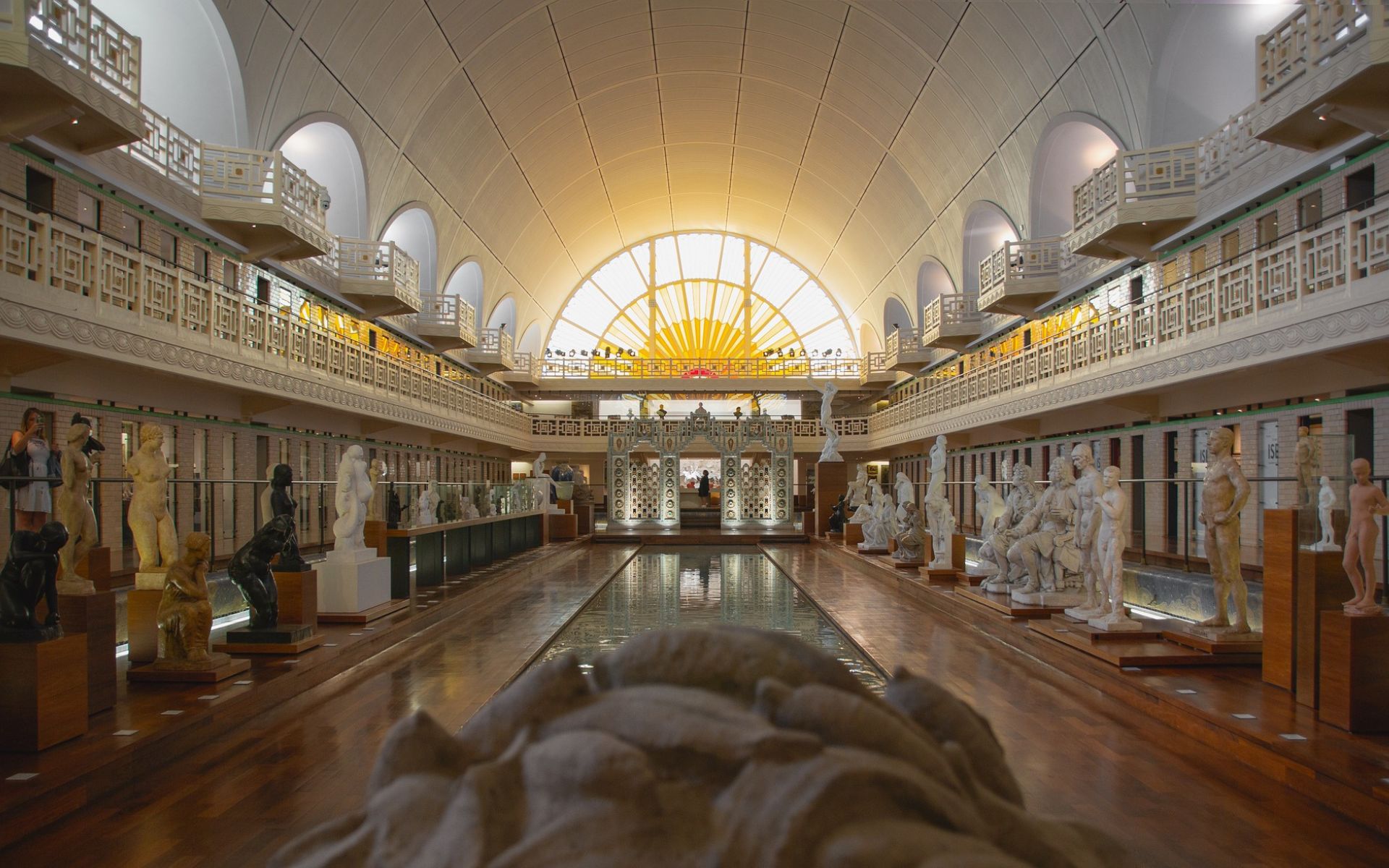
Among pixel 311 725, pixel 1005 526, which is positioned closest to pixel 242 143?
pixel 311 725

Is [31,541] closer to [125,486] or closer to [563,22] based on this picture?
[125,486]

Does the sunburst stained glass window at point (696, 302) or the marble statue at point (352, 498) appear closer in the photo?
the marble statue at point (352, 498)

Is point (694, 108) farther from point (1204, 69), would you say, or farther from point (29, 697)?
point (29, 697)

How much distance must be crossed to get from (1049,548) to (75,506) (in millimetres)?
9478

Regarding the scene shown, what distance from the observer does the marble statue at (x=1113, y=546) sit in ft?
25.0

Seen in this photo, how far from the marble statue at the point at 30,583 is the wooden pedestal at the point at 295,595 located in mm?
2705

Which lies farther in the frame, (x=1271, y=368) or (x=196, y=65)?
(x=196, y=65)

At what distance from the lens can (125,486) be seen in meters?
8.50

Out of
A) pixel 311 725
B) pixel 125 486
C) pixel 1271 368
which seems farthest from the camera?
pixel 1271 368

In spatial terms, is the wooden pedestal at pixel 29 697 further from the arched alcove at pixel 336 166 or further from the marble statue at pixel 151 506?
the arched alcove at pixel 336 166

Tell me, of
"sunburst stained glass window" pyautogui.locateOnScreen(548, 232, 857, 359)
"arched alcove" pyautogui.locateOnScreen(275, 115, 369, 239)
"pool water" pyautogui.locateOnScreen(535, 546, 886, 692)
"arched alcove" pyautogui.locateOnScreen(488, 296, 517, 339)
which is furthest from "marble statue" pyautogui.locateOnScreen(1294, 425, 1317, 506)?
"sunburst stained glass window" pyautogui.locateOnScreen(548, 232, 857, 359)

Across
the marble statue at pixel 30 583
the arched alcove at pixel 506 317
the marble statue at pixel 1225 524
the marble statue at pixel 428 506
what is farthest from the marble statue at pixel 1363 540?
the arched alcove at pixel 506 317

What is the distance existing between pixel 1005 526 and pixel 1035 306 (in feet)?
40.6

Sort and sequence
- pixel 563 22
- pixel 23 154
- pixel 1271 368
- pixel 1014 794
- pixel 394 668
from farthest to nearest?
pixel 563 22 → pixel 1271 368 → pixel 23 154 → pixel 394 668 → pixel 1014 794
